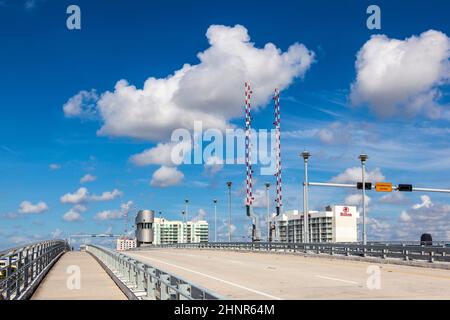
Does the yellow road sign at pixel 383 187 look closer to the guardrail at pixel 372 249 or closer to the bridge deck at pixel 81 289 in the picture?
the guardrail at pixel 372 249

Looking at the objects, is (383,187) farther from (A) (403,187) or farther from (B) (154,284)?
(B) (154,284)

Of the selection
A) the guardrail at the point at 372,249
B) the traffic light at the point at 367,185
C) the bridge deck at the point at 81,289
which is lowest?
the bridge deck at the point at 81,289

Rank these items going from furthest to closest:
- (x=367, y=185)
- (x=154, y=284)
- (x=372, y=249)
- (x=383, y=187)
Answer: (x=383, y=187) < (x=367, y=185) < (x=372, y=249) < (x=154, y=284)

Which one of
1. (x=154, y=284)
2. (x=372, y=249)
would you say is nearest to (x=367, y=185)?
(x=372, y=249)

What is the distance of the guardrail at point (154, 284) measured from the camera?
9.48 metres

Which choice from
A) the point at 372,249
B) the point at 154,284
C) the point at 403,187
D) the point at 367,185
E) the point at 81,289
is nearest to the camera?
the point at 154,284

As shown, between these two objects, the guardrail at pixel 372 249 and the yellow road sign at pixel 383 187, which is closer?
the guardrail at pixel 372 249

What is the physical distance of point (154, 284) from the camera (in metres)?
13.1

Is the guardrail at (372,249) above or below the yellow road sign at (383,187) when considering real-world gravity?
below

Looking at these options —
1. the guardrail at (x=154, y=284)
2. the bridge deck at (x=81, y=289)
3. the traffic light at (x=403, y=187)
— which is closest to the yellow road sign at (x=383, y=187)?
the traffic light at (x=403, y=187)

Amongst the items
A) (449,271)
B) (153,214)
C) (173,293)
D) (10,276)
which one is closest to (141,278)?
(10,276)

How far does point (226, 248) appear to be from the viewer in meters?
65.9

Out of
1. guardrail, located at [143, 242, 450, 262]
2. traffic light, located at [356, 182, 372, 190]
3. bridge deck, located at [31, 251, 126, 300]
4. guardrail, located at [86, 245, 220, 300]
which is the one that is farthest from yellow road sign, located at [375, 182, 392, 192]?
guardrail, located at [86, 245, 220, 300]
